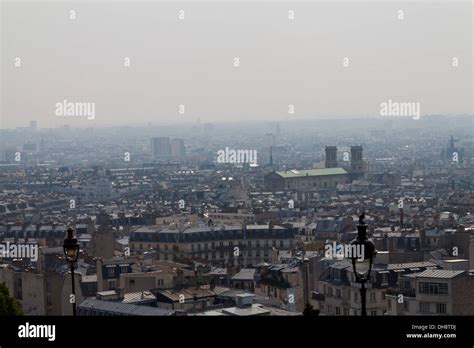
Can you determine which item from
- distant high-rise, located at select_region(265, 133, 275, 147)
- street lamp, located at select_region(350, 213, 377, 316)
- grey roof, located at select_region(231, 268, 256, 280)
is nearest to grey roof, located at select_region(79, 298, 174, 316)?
grey roof, located at select_region(231, 268, 256, 280)

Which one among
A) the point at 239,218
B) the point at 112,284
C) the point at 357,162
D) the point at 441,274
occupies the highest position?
the point at 357,162

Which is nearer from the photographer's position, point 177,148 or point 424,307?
point 424,307

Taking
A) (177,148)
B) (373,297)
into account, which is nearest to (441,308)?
(373,297)

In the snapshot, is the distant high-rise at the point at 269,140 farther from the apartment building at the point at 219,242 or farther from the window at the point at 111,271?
the window at the point at 111,271

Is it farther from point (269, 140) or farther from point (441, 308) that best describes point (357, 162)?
point (441, 308)

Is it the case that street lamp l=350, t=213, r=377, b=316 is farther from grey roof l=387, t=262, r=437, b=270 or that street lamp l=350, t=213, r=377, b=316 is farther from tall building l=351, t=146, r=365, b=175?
tall building l=351, t=146, r=365, b=175

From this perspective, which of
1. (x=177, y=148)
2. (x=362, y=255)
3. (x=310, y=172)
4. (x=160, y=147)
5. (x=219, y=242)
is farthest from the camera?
(x=177, y=148)

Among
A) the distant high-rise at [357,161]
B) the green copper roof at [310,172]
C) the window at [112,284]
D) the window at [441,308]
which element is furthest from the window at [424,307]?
the distant high-rise at [357,161]
